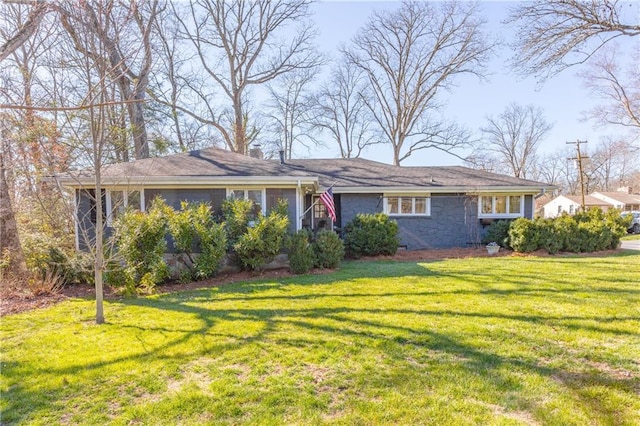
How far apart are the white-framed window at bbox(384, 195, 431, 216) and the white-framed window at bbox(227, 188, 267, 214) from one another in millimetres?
5152

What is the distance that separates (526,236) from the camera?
35.9 ft

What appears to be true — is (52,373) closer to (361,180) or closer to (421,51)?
(361,180)

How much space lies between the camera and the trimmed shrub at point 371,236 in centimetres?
1057

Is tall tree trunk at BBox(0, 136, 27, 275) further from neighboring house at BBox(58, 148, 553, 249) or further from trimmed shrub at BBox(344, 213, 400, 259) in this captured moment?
trimmed shrub at BBox(344, 213, 400, 259)

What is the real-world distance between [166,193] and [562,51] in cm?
973

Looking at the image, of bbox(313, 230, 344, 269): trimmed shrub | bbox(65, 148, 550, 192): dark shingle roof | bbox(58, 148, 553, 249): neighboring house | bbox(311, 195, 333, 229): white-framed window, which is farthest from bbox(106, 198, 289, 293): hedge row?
bbox(311, 195, 333, 229): white-framed window

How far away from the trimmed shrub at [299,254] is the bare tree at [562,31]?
6138mm

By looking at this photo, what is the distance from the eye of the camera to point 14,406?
2.73 metres

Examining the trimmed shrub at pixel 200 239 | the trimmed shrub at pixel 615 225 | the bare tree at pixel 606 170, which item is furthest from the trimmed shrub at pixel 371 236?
the bare tree at pixel 606 170

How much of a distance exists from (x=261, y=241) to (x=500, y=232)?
8.74 m

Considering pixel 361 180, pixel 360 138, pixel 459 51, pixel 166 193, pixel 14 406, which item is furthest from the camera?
pixel 360 138

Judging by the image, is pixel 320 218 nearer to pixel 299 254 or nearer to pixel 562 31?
pixel 299 254

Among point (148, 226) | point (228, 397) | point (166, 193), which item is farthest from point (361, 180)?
point (228, 397)

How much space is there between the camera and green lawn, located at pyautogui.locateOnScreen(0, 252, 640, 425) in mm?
2580
